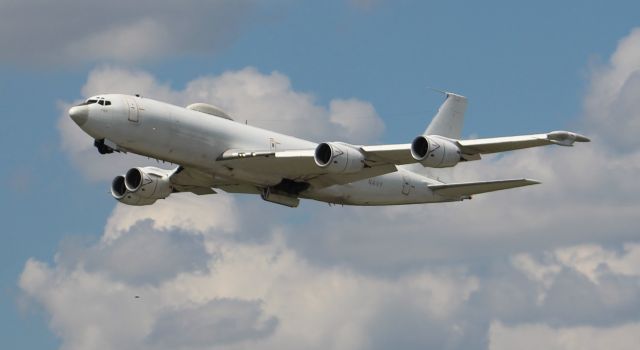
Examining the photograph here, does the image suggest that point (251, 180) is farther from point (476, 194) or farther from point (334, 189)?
point (476, 194)

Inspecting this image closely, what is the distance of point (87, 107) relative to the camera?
95250 mm

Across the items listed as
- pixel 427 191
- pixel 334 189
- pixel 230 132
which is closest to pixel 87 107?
pixel 230 132

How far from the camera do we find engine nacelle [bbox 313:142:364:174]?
96812 mm

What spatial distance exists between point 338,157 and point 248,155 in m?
5.17

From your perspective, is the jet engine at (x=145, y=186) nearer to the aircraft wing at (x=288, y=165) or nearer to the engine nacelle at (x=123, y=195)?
the engine nacelle at (x=123, y=195)

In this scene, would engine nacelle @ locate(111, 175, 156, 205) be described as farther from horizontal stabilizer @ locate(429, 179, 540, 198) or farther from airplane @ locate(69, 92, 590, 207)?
horizontal stabilizer @ locate(429, 179, 540, 198)

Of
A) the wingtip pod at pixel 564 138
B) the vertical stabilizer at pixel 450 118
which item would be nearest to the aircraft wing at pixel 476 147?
the wingtip pod at pixel 564 138

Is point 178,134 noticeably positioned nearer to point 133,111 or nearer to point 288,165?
point 133,111

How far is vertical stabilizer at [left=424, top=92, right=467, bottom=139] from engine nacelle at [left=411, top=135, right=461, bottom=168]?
61.3 feet

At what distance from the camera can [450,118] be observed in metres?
116

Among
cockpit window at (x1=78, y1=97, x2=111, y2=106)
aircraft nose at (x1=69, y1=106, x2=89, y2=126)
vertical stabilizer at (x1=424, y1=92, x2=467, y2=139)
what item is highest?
vertical stabilizer at (x1=424, y1=92, x2=467, y2=139)

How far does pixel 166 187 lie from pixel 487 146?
69.1 ft

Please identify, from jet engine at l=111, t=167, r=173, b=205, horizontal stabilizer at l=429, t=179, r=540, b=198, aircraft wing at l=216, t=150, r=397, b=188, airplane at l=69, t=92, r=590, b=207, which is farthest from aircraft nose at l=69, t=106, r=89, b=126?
horizontal stabilizer at l=429, t=179, r=540, b=198

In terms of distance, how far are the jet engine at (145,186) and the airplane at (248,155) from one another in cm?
6
